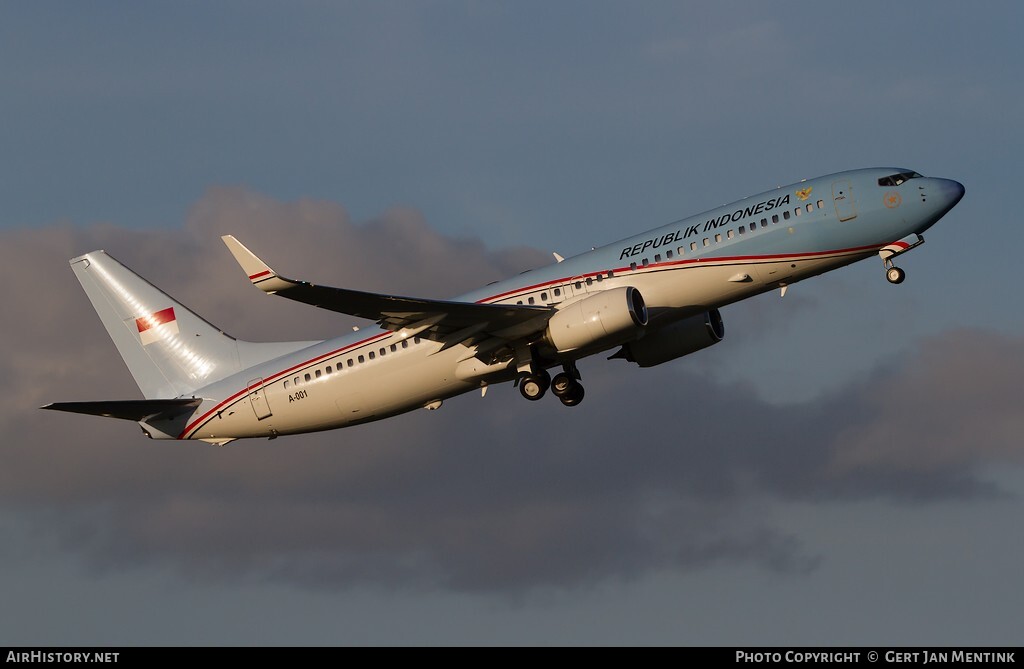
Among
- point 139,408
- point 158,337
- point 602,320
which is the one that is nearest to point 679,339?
point 602,320

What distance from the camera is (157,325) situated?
195 ft

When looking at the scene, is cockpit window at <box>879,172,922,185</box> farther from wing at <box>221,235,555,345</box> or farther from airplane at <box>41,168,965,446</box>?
wing at <box>221,235,555,345</box>

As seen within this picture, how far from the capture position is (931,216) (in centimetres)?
4734

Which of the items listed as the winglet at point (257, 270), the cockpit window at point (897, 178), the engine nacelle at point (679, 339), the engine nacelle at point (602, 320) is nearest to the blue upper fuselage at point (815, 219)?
the cockpit window at point (897, 178)

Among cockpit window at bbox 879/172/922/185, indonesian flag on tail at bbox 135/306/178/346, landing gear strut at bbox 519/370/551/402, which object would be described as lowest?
landing gear strut at bbox 519/370/551/402

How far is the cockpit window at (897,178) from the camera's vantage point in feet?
157

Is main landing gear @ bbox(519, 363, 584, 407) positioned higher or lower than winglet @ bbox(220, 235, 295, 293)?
lower

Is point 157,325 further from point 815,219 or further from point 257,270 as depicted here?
point 815,219

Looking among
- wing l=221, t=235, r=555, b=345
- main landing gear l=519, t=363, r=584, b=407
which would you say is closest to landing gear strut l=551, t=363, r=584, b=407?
main landing gear l=519, t=363, r=584, b=407

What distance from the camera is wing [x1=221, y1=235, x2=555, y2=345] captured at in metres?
44.0

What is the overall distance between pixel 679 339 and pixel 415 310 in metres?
11.9

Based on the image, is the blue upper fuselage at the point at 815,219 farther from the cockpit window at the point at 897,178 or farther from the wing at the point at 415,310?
the wing at the point at 415,310
